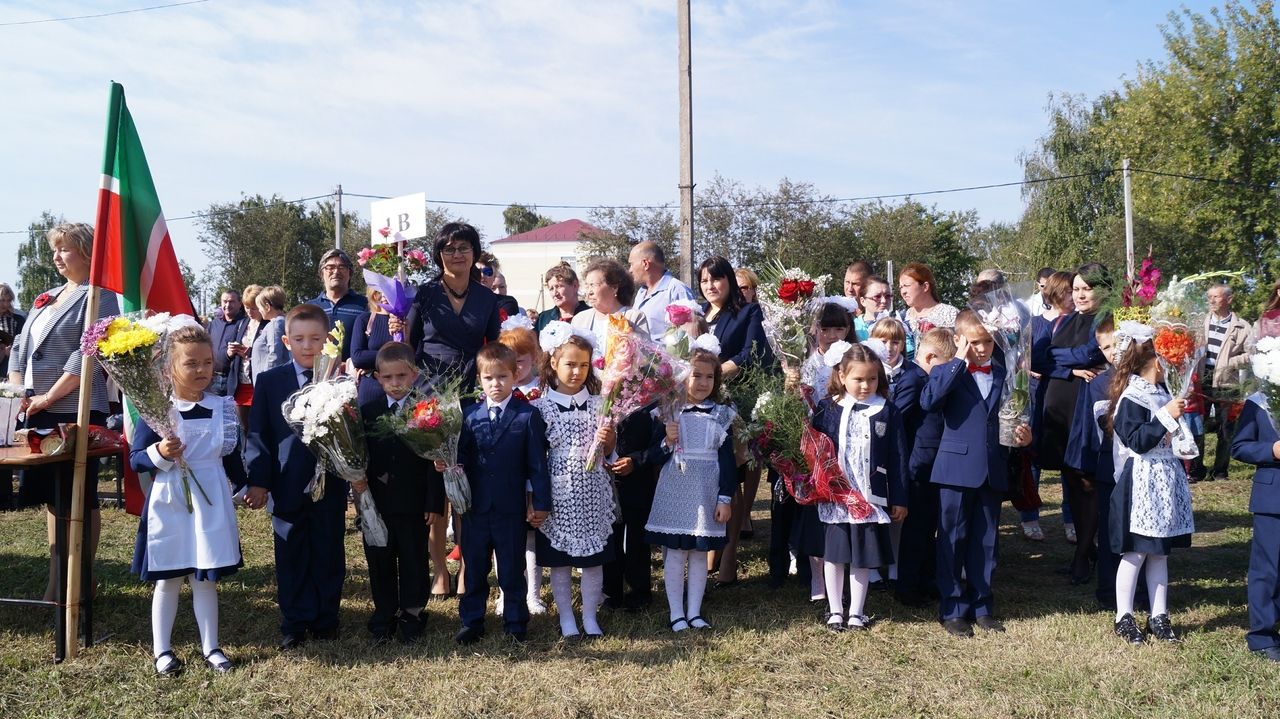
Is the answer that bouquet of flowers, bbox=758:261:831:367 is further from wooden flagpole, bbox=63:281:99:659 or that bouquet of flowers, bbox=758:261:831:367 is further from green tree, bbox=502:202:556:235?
green tree, bbox=502:202:556:235

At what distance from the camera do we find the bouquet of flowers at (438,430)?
4.61 m

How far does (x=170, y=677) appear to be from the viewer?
174 inches

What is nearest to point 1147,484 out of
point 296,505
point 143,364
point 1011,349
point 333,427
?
point 1011,349

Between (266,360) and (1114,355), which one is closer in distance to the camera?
(1114,355)

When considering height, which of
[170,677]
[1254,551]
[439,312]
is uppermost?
[439,312]

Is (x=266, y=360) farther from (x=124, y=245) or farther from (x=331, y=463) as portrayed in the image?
(x=331, y=463)

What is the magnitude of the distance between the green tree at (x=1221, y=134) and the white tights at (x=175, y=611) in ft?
87.7

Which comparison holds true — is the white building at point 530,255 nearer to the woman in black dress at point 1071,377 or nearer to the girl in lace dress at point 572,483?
the woman in black dress at point 1071,377

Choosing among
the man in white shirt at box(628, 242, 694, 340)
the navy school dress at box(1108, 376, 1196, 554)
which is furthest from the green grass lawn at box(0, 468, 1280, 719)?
the man in white shirt at box(628, 242, 694, 340)

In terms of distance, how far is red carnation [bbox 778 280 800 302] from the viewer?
5.76 m

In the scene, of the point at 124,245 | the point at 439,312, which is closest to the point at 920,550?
the point at 439,312

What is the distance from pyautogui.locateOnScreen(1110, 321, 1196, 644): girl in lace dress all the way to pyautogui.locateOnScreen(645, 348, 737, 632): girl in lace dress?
2061 mm

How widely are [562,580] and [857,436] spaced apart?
5.94ft

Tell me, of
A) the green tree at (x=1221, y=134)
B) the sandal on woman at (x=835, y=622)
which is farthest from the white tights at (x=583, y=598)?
the green tree at (x=1221, y=134)
